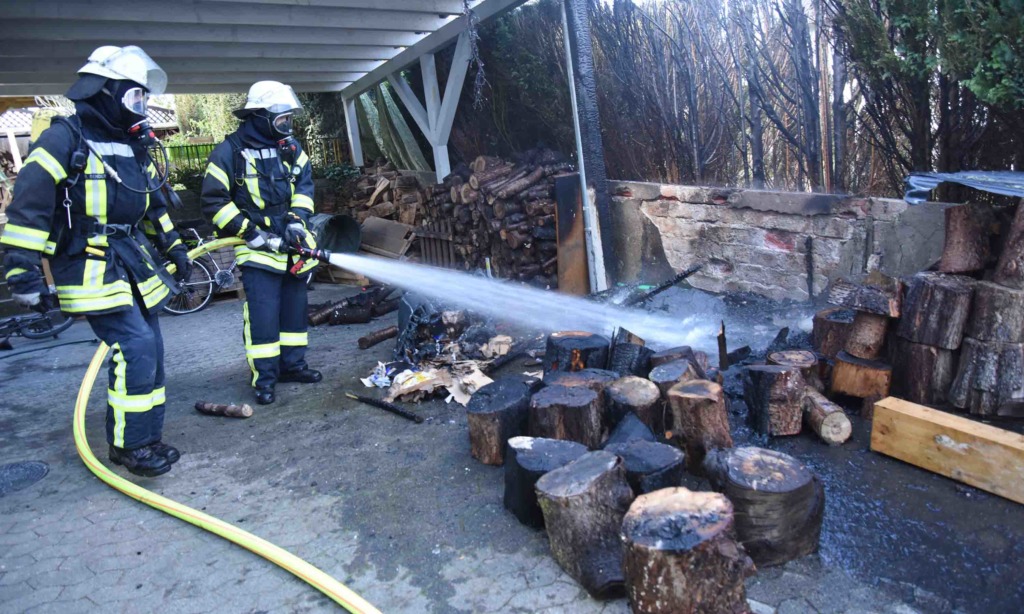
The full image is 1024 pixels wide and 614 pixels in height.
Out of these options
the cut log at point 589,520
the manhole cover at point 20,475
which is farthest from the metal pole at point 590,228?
the manhole cover at point 20,475

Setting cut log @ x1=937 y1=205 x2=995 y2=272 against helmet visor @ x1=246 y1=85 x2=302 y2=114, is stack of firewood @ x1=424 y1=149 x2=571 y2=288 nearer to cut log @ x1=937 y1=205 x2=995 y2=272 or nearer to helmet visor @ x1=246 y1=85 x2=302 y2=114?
helmet visor @ x1=246 y1=85 x2=302 y2=114

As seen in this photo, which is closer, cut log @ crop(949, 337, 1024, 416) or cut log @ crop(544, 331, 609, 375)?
cut log @ crop(949, 337, 1024, 416)

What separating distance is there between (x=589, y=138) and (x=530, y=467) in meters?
4.42

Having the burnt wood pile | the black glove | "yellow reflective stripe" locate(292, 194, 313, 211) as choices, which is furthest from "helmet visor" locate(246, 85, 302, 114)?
the burnt wood pile

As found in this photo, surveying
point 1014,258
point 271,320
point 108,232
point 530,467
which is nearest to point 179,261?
point 108,232

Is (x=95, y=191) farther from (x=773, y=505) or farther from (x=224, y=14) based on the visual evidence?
(x=224, y=14)

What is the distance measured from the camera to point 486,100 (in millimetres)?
8344

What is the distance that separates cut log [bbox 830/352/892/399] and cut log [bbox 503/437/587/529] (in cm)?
187

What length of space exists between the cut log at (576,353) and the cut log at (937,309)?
5.96 feet

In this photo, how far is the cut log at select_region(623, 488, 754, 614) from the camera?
2203 mm

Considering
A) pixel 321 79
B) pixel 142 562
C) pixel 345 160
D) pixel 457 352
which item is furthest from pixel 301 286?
pixel 345 160

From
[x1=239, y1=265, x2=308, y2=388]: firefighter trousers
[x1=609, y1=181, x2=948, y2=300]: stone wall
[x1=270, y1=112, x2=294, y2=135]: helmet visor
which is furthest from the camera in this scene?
[x1=239, y1=265, x2=308, y2=388]: firefighter trousers

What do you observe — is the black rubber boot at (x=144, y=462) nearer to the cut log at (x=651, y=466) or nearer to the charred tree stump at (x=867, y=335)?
the cut log at (x=651, y=466)

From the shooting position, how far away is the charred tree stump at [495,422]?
361cm
